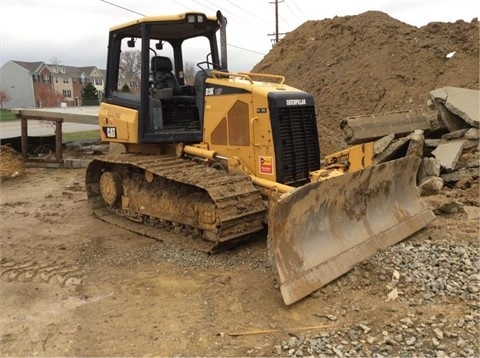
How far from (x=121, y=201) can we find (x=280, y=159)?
273 cm

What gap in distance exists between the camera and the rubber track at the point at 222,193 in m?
5.46

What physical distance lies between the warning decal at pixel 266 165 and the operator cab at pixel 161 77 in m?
1.10

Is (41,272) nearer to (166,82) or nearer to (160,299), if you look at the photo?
(160,299)

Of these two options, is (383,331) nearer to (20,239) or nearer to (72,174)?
(20,239)

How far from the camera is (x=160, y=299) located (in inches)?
183

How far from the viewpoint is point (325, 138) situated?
13.2m

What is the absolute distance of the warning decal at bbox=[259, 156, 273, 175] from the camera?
592 cm

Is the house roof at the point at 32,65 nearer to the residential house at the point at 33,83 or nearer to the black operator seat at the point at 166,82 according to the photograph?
the residential house at the point at 33,83

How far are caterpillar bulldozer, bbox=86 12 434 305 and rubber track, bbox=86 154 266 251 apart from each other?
0.02 metres

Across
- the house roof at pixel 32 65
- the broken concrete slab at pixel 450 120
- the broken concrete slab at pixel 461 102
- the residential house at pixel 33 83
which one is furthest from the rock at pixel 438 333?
the house roof at pixel 32 65

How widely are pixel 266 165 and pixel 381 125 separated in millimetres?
4683

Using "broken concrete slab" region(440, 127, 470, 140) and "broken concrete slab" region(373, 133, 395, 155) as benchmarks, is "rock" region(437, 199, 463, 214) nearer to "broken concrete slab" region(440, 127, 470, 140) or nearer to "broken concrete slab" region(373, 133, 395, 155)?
"broken concrete slab" region(373, 133, 395, 155)

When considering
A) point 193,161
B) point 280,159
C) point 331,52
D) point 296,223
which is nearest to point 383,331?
point 296,223

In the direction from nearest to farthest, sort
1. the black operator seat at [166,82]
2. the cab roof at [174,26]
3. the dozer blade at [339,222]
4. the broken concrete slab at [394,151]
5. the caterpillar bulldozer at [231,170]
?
the dozer blade at [339,222] → the caterpillar bulldozer at [231,170] → the cab roof at [174,26] → the black operator seat at [166,82] → the broken concrete slab at [394,151]
